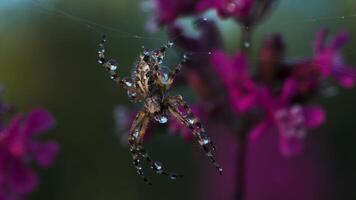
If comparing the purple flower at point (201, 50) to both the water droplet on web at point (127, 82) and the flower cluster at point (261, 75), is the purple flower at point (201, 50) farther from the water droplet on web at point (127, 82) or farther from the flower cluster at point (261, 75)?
the water droplet on web at point (127, 82)

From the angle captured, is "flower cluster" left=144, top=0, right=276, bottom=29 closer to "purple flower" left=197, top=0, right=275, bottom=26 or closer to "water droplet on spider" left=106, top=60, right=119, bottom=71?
"purple flower" left=197, top=0, right=275, bottom=26

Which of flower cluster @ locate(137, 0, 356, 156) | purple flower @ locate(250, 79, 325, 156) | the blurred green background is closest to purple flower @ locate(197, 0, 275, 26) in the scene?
flower cluster @ locate(137, 0, 356, 156)

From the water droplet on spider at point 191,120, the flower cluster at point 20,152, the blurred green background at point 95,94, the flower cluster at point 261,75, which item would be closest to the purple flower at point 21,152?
the flower cluster at point 20,152

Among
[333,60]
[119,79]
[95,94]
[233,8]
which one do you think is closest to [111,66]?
[119,79]

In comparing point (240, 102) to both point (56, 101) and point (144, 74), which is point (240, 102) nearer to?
point (144, 74)

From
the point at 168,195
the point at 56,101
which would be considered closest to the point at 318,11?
the point at 168,195

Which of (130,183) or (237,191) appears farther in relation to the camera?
(130,183)

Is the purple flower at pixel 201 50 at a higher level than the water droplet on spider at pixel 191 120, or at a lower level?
higher
